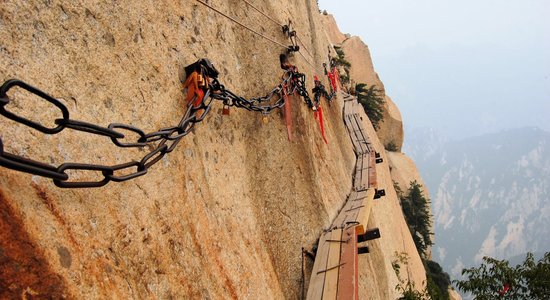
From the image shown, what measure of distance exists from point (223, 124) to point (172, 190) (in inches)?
57.5

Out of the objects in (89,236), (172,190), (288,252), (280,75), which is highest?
(280,75)

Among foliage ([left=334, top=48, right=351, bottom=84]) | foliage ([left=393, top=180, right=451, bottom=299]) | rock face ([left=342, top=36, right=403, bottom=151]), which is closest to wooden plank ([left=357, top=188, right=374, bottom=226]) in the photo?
foliage ([left=334, top=48, right=351, bottom=84])

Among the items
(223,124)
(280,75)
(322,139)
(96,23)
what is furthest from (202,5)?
(322,139)

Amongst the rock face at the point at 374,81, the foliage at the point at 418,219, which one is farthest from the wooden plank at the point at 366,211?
the rock face at the point at 374,81

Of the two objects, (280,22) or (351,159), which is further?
(351,159)

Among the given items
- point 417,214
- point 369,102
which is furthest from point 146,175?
point 369,102

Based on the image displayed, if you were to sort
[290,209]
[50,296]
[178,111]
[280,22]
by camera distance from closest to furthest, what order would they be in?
[50,296]
[178,111]
[290,209]
[280,22]

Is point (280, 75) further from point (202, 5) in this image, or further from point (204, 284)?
point (204, 284)

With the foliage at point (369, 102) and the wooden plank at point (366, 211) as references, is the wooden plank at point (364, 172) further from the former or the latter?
the foliage at point (369, 102)

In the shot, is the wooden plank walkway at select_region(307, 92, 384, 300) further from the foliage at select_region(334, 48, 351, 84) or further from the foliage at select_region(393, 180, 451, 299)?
the foliage at select_region(393, 180, 451, 299)

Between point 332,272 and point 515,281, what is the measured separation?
244 inches

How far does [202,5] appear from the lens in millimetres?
5016

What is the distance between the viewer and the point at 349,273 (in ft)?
18.2

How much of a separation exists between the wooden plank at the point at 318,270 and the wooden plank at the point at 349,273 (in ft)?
0.89
